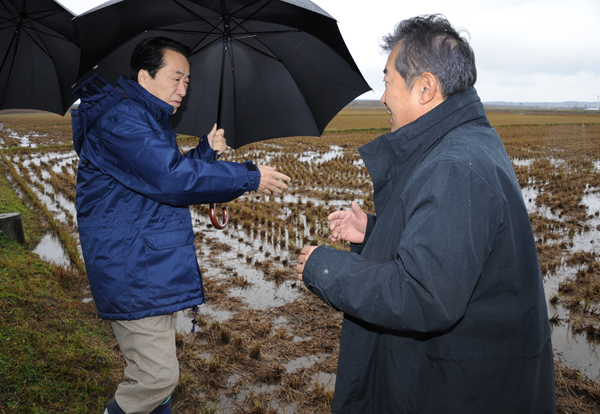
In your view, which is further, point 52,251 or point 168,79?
point 52,251

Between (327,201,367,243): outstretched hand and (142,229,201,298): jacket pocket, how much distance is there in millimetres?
715

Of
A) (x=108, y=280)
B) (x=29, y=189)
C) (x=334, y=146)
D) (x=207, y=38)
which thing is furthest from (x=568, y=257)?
(x=334, y=146)

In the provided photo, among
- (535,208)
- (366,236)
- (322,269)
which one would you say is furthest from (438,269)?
(535,208)

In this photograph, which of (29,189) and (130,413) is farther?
(29,189)

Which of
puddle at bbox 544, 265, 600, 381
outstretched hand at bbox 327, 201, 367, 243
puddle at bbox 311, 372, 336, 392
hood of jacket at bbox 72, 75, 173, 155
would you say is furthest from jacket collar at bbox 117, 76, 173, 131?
puddle at bbox 544, 265, 600, 381

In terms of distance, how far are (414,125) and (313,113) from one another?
2.00 meters

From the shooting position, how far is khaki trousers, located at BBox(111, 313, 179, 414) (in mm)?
2025

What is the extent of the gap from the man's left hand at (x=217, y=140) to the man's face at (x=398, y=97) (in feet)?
5.06

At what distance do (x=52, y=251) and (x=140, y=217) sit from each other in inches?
212

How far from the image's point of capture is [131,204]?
77.5 inches

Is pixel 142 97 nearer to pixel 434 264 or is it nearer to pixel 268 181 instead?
pixel 268 181

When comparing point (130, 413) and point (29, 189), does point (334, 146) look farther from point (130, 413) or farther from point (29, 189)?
point (130, 413)

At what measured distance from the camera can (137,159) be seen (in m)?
1.82

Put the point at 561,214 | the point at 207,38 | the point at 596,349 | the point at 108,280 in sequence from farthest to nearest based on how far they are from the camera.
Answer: the point at 561,214
the point at 596,349
the point at 207,38
the point at 108,280
